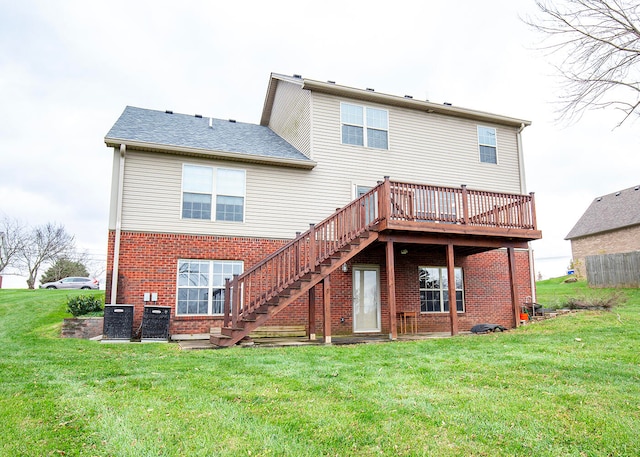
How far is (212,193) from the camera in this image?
39.1 ft

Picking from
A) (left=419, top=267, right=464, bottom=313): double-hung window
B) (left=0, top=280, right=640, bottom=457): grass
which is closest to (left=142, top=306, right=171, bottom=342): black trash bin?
(left=0, top=280, right=640, bottom=457): grass

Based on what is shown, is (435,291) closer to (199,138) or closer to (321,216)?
(321,216)

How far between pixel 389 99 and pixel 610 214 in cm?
2246

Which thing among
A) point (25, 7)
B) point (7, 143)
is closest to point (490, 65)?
point (25, 7)

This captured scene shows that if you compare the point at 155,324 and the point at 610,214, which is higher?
the point at 610,214

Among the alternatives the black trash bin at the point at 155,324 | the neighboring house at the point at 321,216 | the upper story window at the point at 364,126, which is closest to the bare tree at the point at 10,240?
the neighboring house at the point at 321,216

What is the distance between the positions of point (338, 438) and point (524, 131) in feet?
49.3

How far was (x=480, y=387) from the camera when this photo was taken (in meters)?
4.96

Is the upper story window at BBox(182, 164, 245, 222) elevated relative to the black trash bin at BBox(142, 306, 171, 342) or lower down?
elevated

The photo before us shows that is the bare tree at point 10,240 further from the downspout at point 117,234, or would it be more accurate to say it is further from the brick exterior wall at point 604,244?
the brick exterior wall at point 604,244

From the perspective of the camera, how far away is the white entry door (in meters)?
12.8

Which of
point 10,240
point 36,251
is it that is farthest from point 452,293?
point 10,240

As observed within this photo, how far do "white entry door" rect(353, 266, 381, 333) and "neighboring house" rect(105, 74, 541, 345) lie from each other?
0.03 meters

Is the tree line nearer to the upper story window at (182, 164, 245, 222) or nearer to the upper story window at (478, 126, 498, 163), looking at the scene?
the upper story window at (182, 164, 245, 222)
